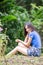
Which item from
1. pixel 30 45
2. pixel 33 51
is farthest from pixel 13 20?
pixel 33 51

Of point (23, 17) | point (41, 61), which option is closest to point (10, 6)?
point (23, 17)

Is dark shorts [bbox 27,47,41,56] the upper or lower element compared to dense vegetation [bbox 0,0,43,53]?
upper

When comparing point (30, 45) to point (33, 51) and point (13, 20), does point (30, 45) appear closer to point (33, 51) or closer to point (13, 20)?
point (33, 51)

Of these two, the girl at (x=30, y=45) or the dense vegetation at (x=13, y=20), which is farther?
the dense vegetation at (x=13, y=20)

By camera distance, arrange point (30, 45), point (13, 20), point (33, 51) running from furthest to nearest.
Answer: point (13, 20) → point (30, 45) → point (33, 51)

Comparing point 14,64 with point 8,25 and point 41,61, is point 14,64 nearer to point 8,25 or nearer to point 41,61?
point 41,61

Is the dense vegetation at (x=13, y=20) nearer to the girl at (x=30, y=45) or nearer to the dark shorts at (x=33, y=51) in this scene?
the girl at (x=30, y=45)

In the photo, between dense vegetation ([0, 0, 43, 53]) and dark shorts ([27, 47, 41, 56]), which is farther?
dense vegetation ([0, 0, 43, 53])

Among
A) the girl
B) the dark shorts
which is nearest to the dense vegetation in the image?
the girl

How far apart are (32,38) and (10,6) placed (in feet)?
10.8

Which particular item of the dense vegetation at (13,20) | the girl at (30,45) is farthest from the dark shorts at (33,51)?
the dense vegetation at (13,20)

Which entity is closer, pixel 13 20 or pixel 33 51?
pixel 33 51

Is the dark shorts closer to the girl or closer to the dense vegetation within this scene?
the girl

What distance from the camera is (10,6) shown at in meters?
11.3
